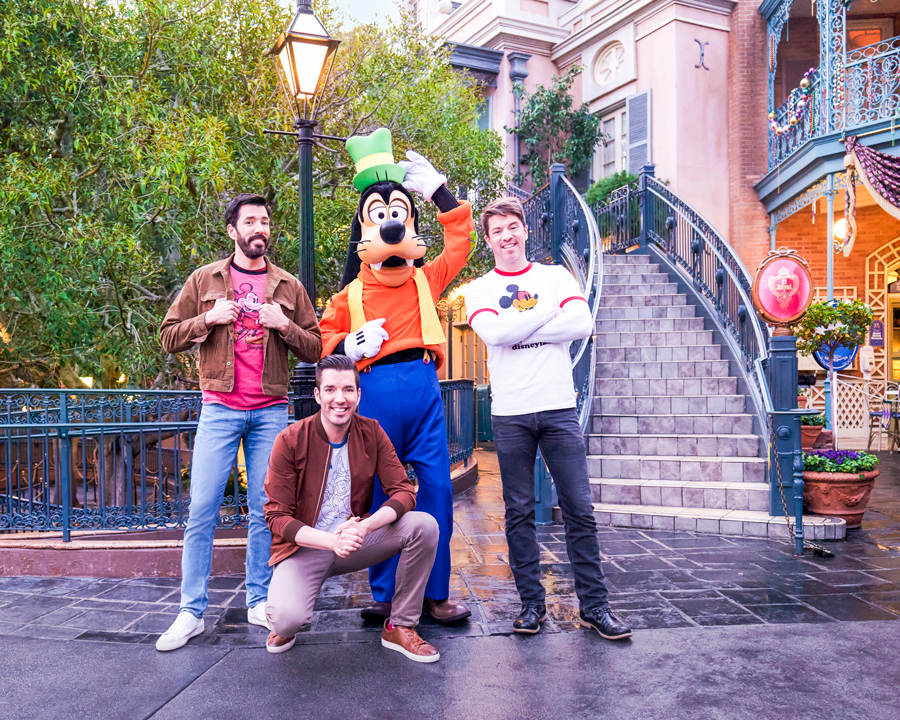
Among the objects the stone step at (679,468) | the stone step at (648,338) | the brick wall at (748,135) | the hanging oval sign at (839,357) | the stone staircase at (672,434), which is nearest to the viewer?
the stone staircase at (672,434)

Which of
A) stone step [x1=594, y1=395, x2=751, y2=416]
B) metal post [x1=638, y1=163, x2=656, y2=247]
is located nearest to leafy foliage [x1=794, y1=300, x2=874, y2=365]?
metal post [x1=638, y1=163, x2=656, y2=247]

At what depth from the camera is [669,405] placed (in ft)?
23.5

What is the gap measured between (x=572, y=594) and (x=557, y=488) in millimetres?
927

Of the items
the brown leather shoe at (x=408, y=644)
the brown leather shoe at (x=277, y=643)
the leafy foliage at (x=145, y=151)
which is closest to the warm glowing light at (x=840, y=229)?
the leafy foliage at (x=145, y=151)

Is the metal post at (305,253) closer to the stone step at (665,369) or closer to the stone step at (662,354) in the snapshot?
the stone step at (665,369)

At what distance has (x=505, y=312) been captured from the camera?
3.53 meters

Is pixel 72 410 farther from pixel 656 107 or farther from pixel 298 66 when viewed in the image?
pixel 656 107

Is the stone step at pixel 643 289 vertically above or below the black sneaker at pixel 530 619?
above

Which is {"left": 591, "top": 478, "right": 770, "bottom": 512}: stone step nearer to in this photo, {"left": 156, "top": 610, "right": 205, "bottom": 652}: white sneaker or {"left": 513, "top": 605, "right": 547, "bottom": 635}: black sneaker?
{"left": 513, "top": 605, "right": 547, "bottom": 635}: black sneaker

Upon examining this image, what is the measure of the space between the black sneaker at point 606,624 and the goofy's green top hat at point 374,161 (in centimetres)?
237

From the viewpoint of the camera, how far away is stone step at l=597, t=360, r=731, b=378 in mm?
7598

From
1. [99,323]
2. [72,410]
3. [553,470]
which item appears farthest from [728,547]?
[99,323]

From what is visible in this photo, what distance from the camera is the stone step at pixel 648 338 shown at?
320 inches

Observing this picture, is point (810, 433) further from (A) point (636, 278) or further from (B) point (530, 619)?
(B) point (530, 619)
